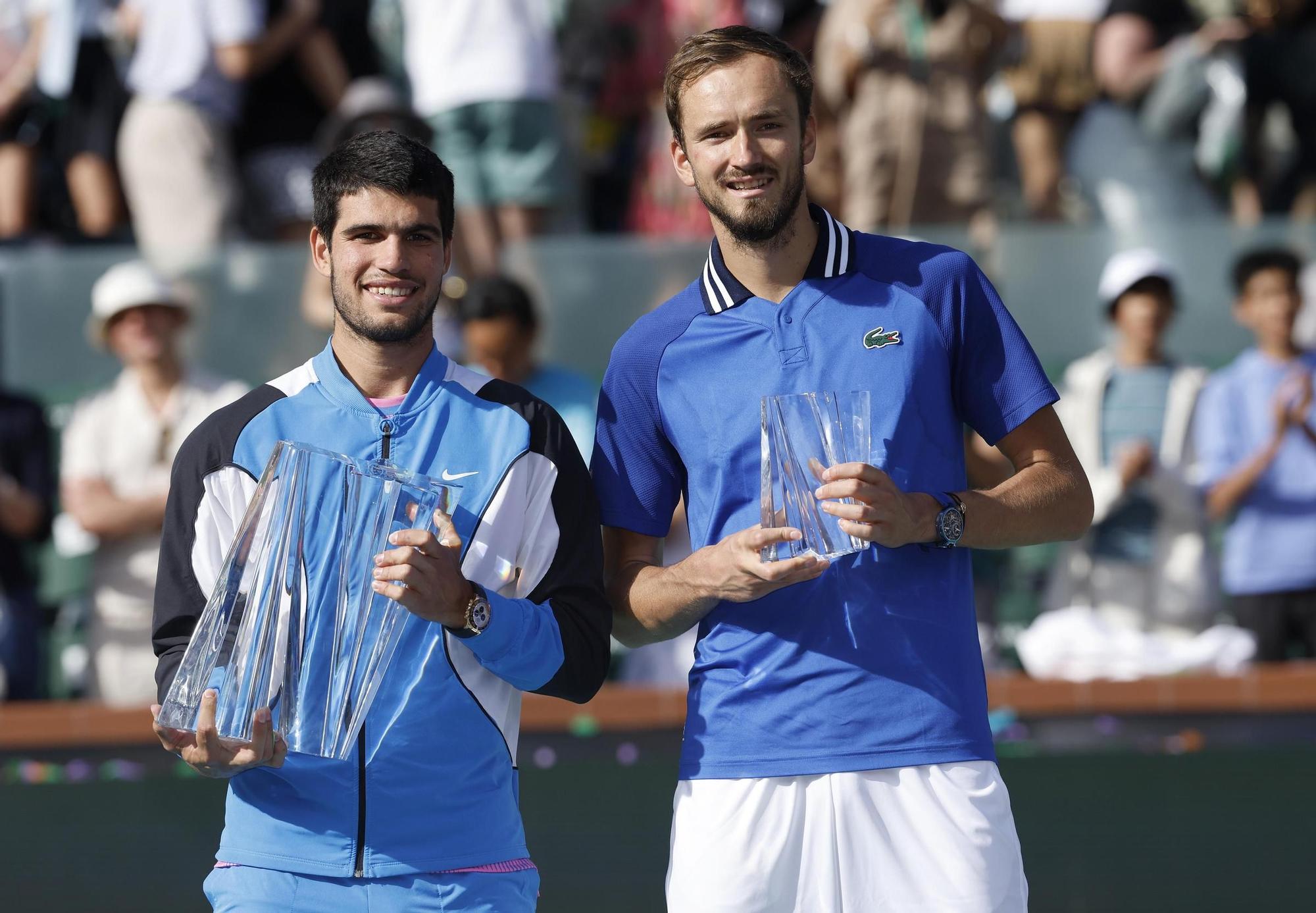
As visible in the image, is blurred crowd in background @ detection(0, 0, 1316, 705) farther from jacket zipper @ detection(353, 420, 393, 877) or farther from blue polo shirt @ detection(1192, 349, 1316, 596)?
jacket zipper @ detection(353, 420, 393, 877)

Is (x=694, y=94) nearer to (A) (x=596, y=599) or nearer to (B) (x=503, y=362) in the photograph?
(A) (x=596, y=599)

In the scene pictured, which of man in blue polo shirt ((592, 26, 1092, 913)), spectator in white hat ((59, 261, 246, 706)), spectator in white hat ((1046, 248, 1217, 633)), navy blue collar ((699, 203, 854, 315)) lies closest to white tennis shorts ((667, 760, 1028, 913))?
man in blue polo shirt ((592, 26, 1092, 913))

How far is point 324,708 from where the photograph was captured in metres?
2.78

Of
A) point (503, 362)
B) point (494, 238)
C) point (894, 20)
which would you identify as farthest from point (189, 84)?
point (894, 20)

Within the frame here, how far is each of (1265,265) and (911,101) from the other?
1.35m

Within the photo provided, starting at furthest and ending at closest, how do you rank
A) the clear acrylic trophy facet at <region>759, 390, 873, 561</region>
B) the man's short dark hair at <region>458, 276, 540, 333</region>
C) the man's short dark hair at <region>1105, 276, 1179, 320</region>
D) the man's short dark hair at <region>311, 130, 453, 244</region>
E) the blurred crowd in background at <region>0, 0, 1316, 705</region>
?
the man's short dark hair at <region>1105, 276, 1179, 320</region> < the blurred crowd in background at <region>0, 0, 1316, 705</region> < the man's short dark hair at <region>458, 276, 540, 333</region> < the man's short dark hair at <region>311, 130, 453, 244</region> < the clear acrylic trophy facet at <region>759, 390, 873, 561</region>

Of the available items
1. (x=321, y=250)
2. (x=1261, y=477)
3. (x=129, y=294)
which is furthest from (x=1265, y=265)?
(x=321, y=250)

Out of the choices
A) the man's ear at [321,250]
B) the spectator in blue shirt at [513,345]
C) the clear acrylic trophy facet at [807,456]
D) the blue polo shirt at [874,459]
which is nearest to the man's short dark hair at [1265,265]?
the spectator in blue shirt at [513,345]

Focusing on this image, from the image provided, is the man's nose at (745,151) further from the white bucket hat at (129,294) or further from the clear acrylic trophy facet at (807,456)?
the white bucket hat at (129,294)

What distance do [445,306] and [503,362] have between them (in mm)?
744

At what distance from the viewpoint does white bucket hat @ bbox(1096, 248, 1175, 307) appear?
19.8ft

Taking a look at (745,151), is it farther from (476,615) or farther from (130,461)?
(130,461)

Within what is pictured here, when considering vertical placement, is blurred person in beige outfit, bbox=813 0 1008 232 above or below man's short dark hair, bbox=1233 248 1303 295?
above

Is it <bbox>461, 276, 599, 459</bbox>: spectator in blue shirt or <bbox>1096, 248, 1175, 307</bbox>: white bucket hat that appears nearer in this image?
<bbox>461, 276, 599, 459</bbox>: spectator in blue shirt
